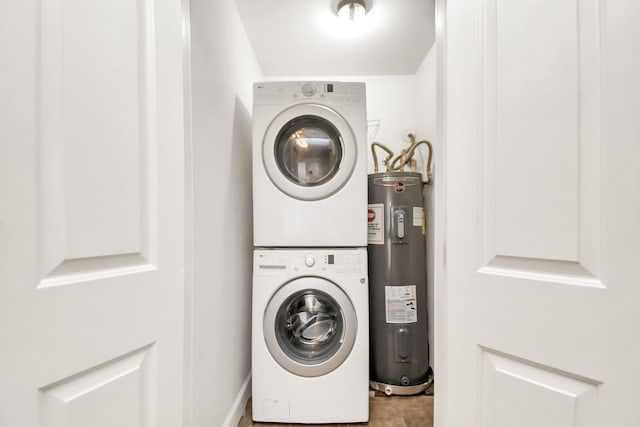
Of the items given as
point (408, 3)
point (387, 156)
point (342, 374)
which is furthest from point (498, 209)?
point (387, 156)

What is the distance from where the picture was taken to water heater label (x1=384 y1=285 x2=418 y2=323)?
1531 millimetres

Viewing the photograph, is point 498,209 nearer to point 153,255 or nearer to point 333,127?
point 153,255

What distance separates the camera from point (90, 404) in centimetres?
50

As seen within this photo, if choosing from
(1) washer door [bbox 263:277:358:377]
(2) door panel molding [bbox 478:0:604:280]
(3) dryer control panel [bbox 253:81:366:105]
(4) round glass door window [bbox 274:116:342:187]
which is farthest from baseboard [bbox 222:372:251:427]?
(3) dryer control panel [bbox 253:81:366:105]

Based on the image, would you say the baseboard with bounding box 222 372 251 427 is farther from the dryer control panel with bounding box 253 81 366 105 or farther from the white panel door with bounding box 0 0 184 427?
the dryer control panel with bounding box 253 81 366 105

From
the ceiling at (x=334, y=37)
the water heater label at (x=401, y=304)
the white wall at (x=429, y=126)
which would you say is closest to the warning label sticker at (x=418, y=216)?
the white wall at (x=429, y=126)

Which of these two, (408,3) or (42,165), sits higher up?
(408,3)

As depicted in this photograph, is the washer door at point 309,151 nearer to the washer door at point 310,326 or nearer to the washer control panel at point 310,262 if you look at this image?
the washer control panel at point 310,262

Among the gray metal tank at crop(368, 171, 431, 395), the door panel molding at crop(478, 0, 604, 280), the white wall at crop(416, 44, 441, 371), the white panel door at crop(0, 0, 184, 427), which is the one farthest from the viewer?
the white wall at crop(416, 44, 441, 371)

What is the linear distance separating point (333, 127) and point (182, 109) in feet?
2.76

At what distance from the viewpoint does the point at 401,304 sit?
1.54 metres

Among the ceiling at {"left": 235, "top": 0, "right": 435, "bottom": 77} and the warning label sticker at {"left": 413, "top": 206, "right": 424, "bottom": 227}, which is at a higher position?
the ceiling at {"left": 235, "top": 0, "right": 435, "bottom": 77}

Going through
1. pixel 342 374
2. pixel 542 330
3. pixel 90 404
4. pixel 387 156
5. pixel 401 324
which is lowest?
pixel 342 374

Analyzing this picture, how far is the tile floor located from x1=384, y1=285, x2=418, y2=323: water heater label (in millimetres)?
437
